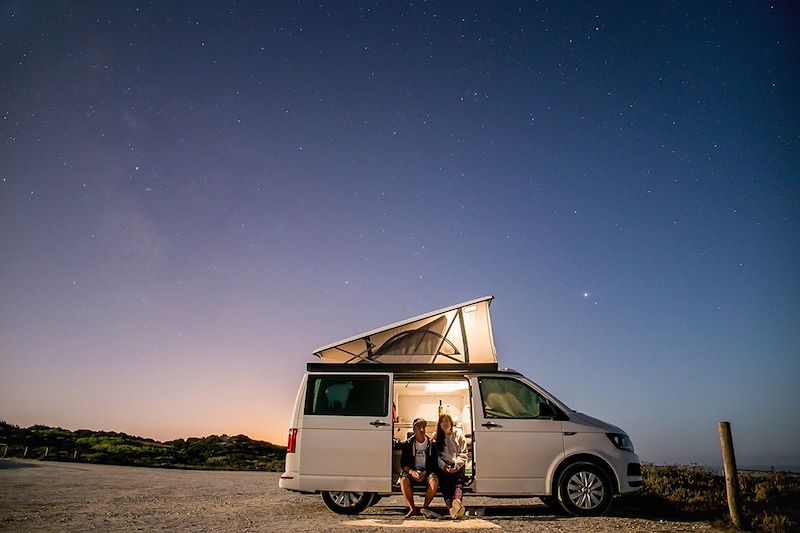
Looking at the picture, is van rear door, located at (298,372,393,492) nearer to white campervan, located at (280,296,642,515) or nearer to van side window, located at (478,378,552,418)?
white campervan, located at (280,296,642,515)

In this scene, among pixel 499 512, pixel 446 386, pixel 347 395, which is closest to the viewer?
pixel 347 395

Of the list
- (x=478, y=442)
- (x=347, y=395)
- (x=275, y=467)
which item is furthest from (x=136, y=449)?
(x=478, y=442)

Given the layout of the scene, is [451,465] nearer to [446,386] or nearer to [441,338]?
[441,338]

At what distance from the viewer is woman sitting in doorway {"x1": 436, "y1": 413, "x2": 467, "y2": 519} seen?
26.3ft

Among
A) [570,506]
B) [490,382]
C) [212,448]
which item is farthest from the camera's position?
[212,448]

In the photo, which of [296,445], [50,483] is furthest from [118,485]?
[296,445]

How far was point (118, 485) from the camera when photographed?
13242mm

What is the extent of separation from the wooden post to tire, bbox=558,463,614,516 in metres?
1.56

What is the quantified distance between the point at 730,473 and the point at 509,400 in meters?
3.05

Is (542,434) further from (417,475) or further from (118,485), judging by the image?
(118,485)

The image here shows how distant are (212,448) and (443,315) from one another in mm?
27163

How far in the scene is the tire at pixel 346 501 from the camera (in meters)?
8.54

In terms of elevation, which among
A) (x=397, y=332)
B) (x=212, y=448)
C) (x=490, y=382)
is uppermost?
(x=397, y=332)

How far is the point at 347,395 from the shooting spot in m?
8.65
